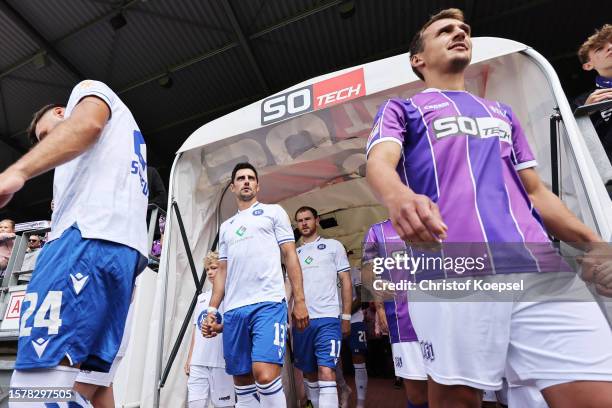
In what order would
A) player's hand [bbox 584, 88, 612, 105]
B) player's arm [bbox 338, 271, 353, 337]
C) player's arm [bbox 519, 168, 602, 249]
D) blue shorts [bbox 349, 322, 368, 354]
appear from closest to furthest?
player's arm [bbox 519, 168, 602, 249], player's hand [bbox 584, 88, 612, 105], player's arm [bbox 338, 271, 353, 337], blue shorts [bbox 349, 322, 368, 354]

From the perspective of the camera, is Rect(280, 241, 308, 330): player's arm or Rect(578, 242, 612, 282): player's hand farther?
Rect(280, 241, 308, 330): player's arm

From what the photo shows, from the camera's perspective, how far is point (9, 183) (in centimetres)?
101

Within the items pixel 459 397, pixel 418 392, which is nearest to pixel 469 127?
pixel 459 397

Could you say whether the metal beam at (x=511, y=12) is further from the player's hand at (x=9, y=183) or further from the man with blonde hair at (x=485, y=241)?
the player's hand at (x=9, y=183)

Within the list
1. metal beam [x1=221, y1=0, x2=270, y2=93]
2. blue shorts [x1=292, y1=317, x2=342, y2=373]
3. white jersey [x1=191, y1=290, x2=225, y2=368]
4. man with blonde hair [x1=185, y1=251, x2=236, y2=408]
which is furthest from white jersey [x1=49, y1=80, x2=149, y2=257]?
metal beam [x1=221, y1=0, x2=270, y2=93]

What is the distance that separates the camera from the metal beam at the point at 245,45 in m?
7.19

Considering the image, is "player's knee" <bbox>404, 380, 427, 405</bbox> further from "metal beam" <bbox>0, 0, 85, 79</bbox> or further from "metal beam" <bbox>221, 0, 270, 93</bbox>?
"metal beam" <bbox>0, 0, 85, 79</bbox>

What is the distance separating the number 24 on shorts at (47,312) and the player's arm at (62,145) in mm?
298

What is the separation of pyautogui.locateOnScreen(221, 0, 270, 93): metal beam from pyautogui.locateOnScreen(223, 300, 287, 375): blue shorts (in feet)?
21.1

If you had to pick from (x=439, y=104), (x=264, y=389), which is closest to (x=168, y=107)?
(x=264, y=389)

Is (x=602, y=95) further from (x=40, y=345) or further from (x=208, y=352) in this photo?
(x=208, y=352)

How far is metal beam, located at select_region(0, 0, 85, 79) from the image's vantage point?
6.97m

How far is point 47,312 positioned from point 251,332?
168cm

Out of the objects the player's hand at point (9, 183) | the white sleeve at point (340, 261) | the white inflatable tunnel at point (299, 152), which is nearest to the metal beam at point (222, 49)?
the white inflatable tunnel at point (299, 152)
